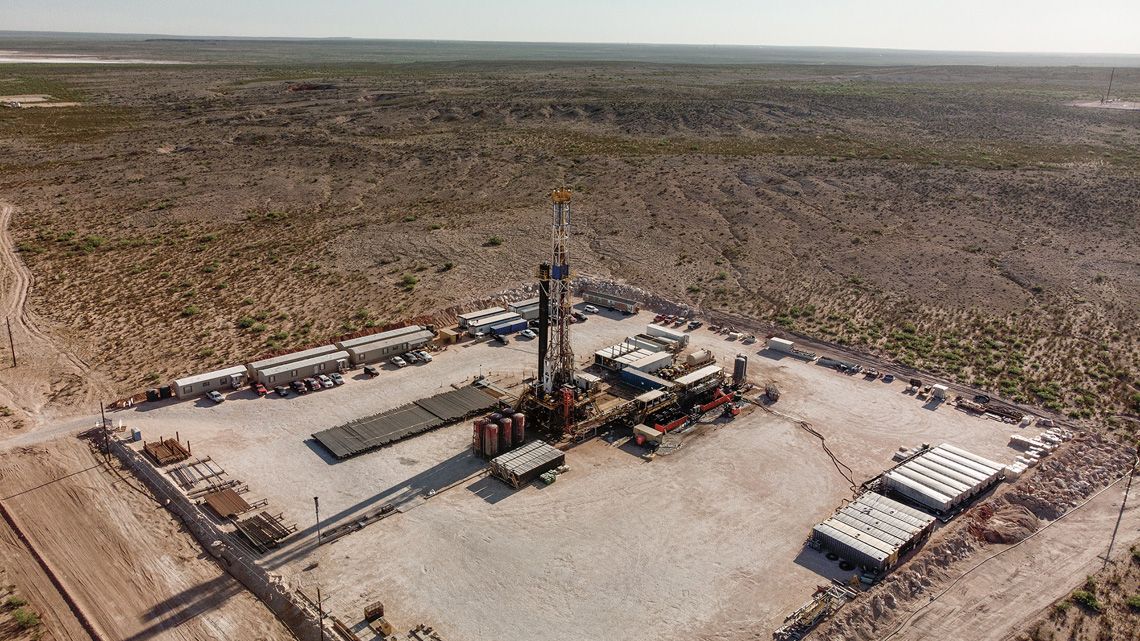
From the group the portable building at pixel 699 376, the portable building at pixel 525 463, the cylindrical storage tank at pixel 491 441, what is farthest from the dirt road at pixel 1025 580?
the cylindrical storage tank at pixel 491 441

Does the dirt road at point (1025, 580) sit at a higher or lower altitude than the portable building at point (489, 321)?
lower

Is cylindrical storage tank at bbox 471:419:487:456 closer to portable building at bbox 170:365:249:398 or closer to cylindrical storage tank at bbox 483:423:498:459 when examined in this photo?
cylindrical storage tank at bbox 483:423:498:459

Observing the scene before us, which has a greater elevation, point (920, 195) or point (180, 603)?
point (920, 195)

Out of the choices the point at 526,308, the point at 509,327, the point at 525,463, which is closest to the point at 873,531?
the point at 525,463

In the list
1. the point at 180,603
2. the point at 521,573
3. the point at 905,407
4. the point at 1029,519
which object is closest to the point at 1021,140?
the point at 905,407

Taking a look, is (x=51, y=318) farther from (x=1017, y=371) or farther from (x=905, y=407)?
(x=1017, y=371)

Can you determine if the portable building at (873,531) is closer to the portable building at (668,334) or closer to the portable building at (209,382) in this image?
the portable building at (668,334)

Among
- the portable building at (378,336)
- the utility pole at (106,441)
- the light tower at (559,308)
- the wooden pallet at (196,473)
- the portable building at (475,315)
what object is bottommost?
the wooden pallet at (196,473)

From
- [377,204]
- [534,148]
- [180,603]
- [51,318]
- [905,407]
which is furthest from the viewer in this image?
[534,148]
